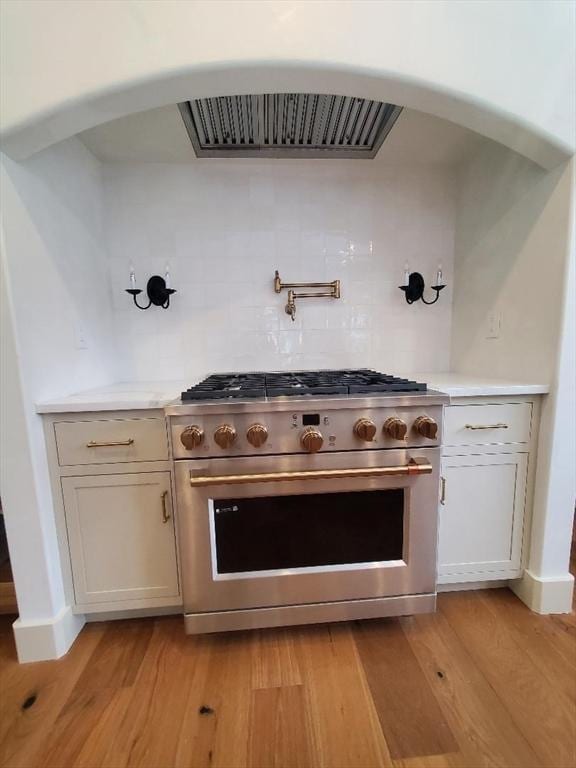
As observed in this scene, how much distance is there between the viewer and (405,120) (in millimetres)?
1488

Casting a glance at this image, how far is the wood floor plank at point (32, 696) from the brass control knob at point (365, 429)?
131cm

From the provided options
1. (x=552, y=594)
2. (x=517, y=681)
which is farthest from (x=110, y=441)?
(x=552, y=594)

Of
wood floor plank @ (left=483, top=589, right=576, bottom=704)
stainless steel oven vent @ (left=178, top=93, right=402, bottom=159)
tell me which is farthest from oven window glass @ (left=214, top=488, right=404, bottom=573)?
stainless steel oven vent @ (left=178, top=93, right=402, bottom=159)

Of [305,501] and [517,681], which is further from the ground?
[305,501]

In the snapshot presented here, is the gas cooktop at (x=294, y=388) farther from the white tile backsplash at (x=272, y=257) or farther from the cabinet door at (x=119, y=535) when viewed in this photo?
the white tile backsplash at (x=272, y=257)

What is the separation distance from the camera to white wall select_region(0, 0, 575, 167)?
3.22 ft

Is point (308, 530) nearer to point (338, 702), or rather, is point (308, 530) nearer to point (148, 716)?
point (338, 702)

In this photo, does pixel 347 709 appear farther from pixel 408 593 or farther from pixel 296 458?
pixel 296 458

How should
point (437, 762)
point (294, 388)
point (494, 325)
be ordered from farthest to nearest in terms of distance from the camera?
point (494, 325)
point (294, 388)
point (437, 762)

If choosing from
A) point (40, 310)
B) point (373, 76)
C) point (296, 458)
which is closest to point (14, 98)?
point (40, 310)

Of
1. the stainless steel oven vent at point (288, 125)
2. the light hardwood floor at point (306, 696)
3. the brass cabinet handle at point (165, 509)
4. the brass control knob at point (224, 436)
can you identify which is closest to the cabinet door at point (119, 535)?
the brass cabinet handle at point (165, 509)

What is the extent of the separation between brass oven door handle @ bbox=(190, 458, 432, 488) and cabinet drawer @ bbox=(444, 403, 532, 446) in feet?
0.82

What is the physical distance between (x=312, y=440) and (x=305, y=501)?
249 mm

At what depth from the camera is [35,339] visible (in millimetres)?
1222
